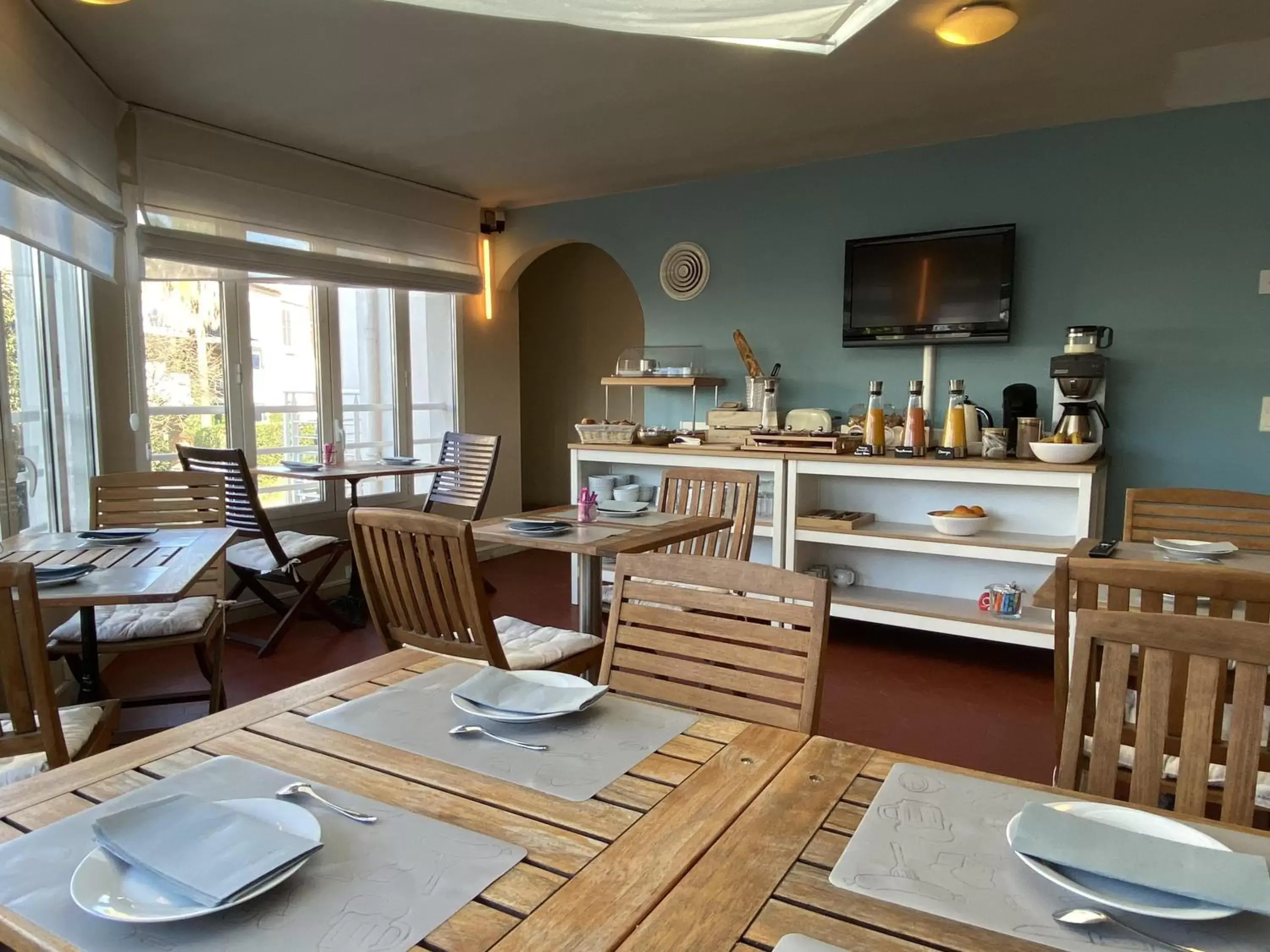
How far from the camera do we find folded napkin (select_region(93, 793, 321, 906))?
0.77m

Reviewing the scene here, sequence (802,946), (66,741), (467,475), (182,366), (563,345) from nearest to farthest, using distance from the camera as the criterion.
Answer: (802,946) → (66,741) → (182,366) → (467,475) → (563,345)

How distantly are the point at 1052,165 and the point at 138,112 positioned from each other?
4.01m

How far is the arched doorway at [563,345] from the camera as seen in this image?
6.49 m

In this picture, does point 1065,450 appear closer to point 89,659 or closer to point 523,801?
point 523,801

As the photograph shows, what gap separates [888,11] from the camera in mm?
2531

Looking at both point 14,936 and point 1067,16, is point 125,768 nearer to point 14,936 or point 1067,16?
point 14,936

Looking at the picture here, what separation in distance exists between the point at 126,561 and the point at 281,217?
251 cm

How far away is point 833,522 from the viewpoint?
385 centimetres

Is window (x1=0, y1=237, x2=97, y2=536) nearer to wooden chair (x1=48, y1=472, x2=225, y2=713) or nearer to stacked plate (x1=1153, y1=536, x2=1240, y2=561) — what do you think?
wooden chair (x1=48, y1=472, x2=225, y2=713)

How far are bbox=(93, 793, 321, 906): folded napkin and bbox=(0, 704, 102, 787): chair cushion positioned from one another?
88 cm

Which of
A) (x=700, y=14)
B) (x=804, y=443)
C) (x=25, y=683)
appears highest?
(x=700, y=14)

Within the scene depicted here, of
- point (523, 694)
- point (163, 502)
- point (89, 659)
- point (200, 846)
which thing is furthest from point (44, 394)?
point (200, 846)

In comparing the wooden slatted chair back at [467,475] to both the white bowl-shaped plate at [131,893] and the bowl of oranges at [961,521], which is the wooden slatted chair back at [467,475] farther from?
the white bowl-shaped plate at [131,893]

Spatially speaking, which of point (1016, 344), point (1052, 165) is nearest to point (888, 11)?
point (1052, 165)
